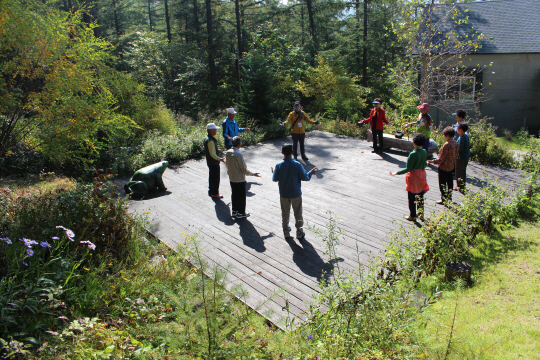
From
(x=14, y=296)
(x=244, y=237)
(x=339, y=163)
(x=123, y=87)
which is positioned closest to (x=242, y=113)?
(x=123, y=87)

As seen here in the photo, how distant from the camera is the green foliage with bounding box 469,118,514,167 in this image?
31.4ft

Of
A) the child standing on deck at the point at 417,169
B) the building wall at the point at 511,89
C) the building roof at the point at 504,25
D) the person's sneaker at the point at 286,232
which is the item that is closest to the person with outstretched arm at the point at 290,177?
the person's sneaker at the point at 286,232

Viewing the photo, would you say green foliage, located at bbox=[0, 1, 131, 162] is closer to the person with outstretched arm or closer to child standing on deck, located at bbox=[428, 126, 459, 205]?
the person with outstretched arm

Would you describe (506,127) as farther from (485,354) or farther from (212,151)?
(485,354)

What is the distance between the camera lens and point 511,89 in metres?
17.7

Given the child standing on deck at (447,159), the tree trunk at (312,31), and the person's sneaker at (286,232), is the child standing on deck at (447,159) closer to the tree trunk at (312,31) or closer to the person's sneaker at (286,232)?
the person's sneaker at (286,232)

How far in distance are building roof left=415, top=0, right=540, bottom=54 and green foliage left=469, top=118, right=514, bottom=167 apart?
28.1ft

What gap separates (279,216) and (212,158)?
6.25 feet

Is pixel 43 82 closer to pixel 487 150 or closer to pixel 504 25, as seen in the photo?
pixel 487 150

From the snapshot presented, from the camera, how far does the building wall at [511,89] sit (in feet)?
56.7

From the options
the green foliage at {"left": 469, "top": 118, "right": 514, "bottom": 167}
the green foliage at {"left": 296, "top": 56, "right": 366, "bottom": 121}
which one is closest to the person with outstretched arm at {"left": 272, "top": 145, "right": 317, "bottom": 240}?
the green foliage at {"left": 469, "top": 118, "right": 514, "bottom": 167}

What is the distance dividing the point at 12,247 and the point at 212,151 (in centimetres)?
411

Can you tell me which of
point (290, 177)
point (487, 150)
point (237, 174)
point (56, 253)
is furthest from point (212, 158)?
point (487, 150)

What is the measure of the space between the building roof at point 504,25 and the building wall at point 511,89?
17.7 inches
